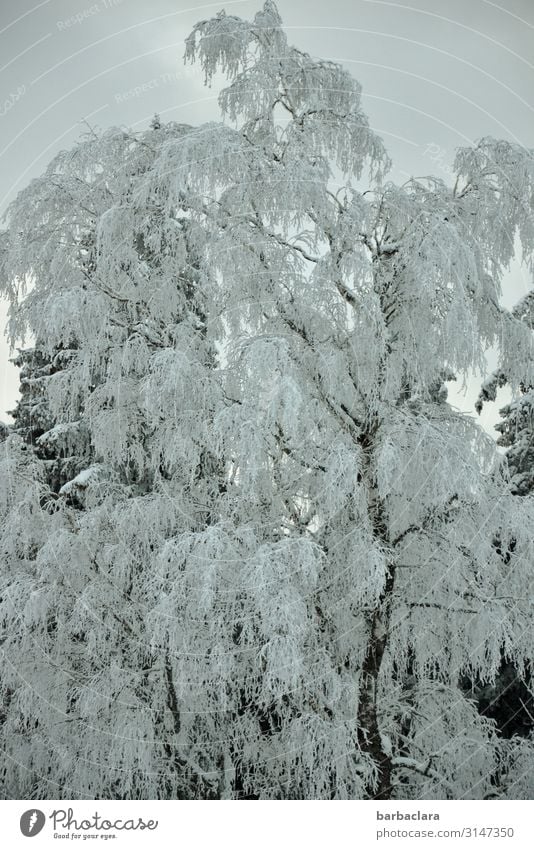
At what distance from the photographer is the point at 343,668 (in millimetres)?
3732

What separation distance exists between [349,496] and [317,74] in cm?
252

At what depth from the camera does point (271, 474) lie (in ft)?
12.4

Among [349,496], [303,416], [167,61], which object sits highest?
[167,61]

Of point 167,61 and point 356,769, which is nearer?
point 356,769

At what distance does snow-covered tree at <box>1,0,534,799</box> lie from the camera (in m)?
3.49

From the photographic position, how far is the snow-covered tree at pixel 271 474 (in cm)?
349

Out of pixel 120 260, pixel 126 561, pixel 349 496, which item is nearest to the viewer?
pixel 349 496

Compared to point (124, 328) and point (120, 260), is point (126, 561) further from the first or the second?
point (120, 260)
